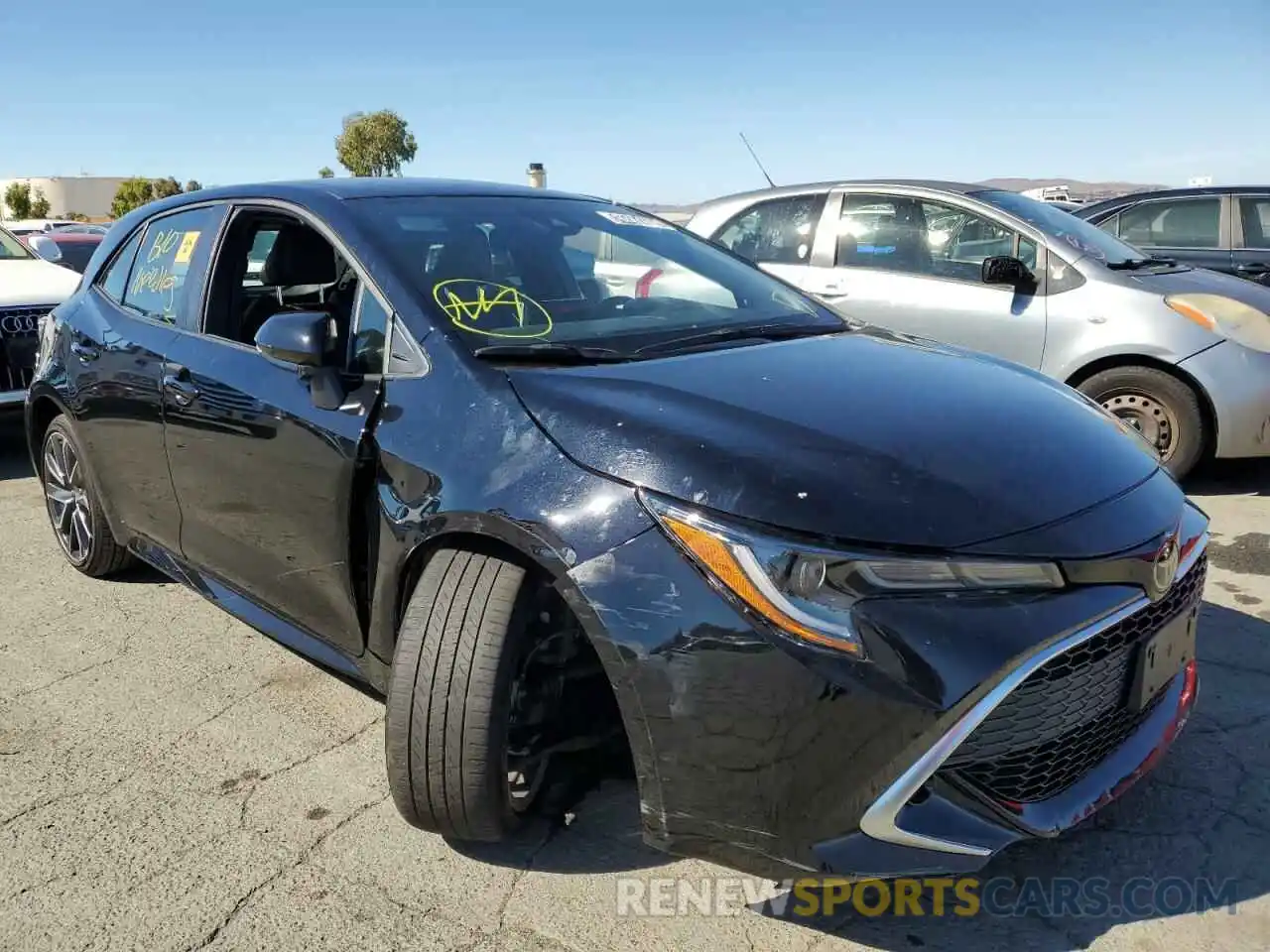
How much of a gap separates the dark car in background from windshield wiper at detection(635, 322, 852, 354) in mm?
5532

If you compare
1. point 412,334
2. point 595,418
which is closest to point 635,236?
point 412,334

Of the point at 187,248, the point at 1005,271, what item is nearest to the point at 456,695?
the point at 187,248

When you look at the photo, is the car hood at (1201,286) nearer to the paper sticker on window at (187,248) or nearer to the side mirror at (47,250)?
the paper sticker on window at (187,248)

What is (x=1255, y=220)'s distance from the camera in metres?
7.64

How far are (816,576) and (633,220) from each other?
2.01 meters

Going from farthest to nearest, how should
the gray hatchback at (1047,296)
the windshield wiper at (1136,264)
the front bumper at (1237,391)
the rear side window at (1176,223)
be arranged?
the rear side window at (1176,223) → the windshield wiper at (1136,264) → the gray hatchback at (1047,296) → the front bumper at (1237,391)

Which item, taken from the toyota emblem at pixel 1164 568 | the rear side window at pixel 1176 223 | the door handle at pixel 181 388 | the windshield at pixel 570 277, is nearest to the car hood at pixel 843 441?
the toyota emblem at pixel 1164 568

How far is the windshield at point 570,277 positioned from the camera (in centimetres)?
253

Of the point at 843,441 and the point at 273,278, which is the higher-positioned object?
the point at 273,278

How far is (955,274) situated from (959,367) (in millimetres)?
3130

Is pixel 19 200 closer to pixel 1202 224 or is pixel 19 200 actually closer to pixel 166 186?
pixel 166 186

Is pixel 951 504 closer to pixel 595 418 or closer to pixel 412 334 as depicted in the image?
pixel 595 418

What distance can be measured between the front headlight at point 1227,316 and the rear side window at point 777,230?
1.94m

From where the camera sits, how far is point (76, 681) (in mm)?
3277
